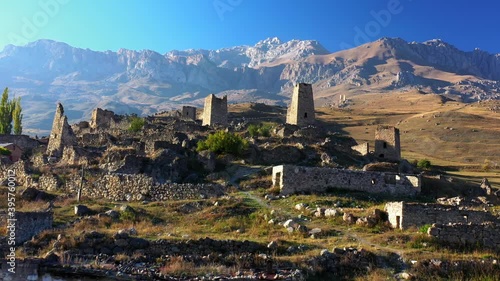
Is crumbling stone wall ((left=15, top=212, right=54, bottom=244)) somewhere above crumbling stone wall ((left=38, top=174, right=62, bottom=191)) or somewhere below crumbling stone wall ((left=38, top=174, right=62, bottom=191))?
below

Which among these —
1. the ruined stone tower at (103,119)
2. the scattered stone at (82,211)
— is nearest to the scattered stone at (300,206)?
the scattered stone at (82,211)

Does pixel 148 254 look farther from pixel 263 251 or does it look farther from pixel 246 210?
pixel 246 210

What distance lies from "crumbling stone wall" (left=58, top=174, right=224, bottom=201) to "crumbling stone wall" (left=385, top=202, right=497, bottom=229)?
30.2ft

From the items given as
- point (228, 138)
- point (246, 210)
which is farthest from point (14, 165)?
point (246, 210)

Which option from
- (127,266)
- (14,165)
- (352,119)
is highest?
(352,119)

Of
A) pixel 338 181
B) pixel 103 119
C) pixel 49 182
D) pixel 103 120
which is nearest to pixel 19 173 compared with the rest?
pixel 49 182

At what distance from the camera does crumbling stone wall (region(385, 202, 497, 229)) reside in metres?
17.3

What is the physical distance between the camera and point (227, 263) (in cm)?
1287

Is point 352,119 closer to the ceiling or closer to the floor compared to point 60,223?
closer to the ceiling

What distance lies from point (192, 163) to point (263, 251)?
16717 millimetres

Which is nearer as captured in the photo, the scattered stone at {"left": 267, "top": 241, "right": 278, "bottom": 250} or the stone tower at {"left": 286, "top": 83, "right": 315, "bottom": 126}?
the scattered stone at {"left": 267, "top": 241, "right": 278, "bottom": 250}

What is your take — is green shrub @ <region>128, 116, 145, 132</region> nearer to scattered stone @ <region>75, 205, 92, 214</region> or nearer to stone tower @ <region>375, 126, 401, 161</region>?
stone tower @ <region>375, 126, 401, 161</region>

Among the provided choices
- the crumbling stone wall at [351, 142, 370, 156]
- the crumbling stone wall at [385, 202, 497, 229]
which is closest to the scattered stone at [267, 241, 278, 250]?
the crumbling stone wall at [385, 202, 497, 229]

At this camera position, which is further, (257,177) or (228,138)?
(228,138)
